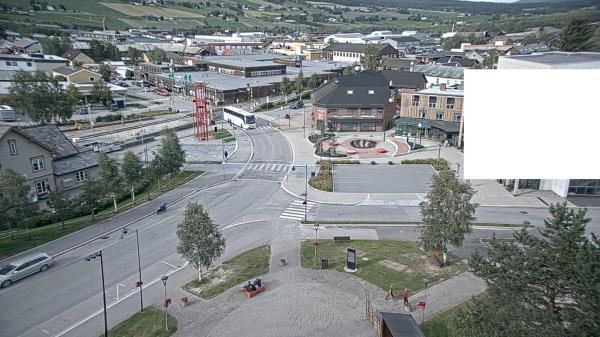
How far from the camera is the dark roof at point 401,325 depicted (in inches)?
682

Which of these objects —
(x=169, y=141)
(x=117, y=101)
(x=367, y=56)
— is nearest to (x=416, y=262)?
(x=169, y=141)

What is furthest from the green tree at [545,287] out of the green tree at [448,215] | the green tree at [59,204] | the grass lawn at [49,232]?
the green tree at [59,204]

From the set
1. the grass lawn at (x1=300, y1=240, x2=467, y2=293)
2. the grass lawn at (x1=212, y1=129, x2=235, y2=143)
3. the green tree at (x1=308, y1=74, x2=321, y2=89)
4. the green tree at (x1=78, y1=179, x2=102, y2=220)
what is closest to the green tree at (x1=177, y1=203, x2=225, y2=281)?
the grass lawn at (x1=300, y1=240, x2=467, y2=293)

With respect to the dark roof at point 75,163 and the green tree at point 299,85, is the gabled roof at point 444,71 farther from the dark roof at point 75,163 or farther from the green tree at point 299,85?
the dark roof at point 75,163

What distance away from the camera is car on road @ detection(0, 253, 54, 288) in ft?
84.4

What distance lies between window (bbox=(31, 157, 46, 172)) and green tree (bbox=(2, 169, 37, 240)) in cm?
776

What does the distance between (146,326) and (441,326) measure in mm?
15333

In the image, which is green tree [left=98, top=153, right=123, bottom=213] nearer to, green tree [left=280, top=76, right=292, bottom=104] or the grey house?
the grey house

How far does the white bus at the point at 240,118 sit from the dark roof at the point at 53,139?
3030cm

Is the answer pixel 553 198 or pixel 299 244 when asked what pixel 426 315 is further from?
pixel 553 198

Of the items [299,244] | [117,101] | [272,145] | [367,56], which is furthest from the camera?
[367,56]

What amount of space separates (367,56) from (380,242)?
88.2 m

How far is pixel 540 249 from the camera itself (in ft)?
45.0

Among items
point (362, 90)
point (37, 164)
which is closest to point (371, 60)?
point (362, 90)
